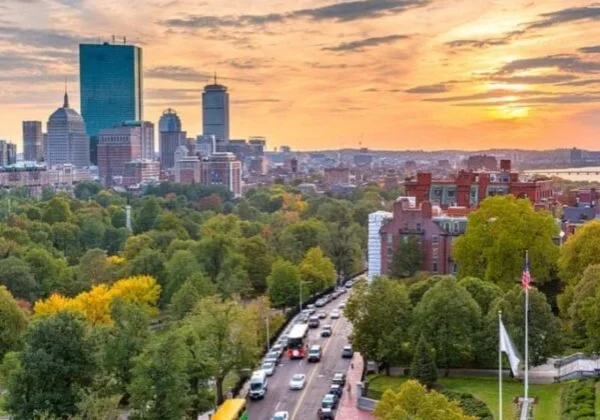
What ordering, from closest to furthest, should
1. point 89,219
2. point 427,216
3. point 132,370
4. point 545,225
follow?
1. point 132,370
2. point 545,225
3. point 427,216
4. point 89,219

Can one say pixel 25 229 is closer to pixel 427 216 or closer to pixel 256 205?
pixel 427 216

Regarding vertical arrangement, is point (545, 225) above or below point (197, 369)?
above

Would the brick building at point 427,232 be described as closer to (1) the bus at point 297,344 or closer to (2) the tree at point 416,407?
(1) the bus at point 297,344

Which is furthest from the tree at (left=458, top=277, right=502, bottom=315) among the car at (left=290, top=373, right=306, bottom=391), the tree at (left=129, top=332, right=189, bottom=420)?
the tree at (left=129, top=332, right=189, bottom=420)

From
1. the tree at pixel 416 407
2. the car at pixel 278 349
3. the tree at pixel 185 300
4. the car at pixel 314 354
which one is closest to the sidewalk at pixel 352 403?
the car at pixel 314 354

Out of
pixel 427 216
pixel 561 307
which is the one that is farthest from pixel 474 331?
pixel 427 216

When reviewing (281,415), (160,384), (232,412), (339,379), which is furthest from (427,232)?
(160,384)
